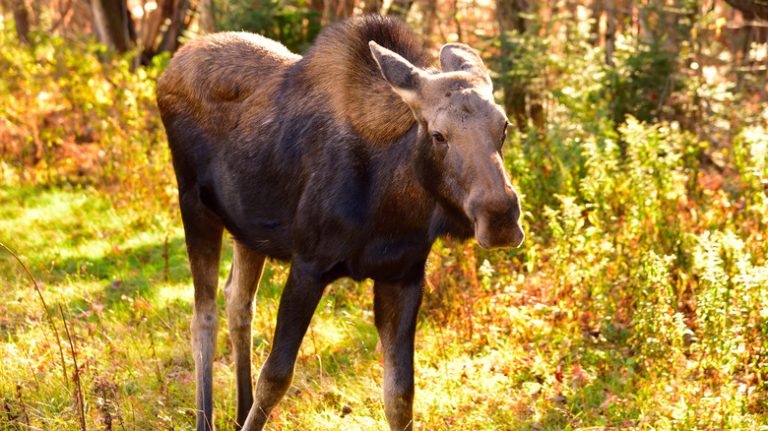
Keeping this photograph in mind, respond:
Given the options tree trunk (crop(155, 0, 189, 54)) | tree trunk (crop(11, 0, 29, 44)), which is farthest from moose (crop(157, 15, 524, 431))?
tree trunk (crop(11, 0, 29, 44))

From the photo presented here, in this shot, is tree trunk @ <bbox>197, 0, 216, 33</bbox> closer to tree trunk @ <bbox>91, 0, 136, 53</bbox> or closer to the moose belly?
tree trunk @ <bbox>91, 0, 136, 53</bbox>

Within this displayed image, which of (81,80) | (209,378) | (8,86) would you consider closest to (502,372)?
(209,378)

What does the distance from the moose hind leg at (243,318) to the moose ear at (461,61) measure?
5.99 feet

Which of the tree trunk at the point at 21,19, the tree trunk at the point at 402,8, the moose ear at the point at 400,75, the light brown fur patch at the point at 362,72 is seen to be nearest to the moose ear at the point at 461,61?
the light brown fur patch at the point at 362,72

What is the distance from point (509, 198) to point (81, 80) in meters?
9.49

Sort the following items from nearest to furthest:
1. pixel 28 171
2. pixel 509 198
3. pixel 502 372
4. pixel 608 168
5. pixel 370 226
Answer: pixel 509 198
pixel 370 226
pixel 502 372
pixel 608 168
pixel 28 171

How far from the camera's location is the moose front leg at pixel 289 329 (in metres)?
4.48

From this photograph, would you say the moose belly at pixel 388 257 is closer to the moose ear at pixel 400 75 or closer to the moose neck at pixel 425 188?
the moose neck at pixel 425 188

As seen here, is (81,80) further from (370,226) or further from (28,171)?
(370,226)

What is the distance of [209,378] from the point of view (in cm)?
540

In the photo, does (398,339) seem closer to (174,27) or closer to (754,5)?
(754,5)

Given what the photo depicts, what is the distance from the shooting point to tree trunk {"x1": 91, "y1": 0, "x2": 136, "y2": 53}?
48.5 feet

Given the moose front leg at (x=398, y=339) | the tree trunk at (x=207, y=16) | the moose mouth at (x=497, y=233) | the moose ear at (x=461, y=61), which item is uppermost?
the moose ear at (x=461, y=61)

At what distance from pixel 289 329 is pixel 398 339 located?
56cm
